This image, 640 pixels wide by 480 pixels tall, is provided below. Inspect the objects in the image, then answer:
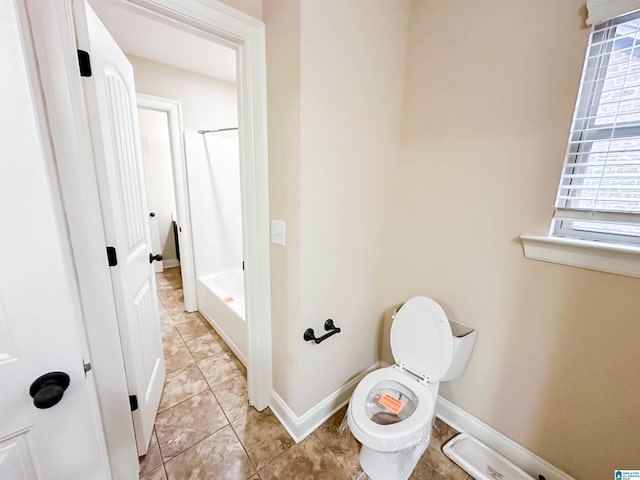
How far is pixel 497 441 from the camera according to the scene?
1.35 metres

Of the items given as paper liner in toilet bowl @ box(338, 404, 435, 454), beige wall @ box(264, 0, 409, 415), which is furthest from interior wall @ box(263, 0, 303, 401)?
paper liner in toilet bowl @ box(338, 404, 435, 454)

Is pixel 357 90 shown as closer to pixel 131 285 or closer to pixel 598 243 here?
pixel 598 243

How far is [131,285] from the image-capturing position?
1179 mm

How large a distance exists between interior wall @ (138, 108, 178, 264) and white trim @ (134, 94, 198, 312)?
1.41 meters

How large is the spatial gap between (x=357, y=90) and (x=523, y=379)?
163cm

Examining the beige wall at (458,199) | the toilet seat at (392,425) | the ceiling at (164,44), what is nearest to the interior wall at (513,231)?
the beige wall at (458,199)

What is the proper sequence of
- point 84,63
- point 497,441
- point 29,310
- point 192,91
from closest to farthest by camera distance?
point 29,310 → point 84,63 → point 497,441 → point 192,91

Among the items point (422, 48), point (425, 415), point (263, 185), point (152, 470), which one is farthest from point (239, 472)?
point (422, 48)

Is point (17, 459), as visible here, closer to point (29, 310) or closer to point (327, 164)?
point (29, 310)

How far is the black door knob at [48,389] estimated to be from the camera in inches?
21.3

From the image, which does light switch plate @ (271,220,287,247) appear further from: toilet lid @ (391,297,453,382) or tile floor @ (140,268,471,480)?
tile floor @ (140,268,471,480)

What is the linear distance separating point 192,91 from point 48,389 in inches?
104

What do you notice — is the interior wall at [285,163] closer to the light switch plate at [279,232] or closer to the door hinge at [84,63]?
the light switch plate at [279,232]

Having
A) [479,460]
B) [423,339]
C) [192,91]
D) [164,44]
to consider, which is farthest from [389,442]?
[192,91]
